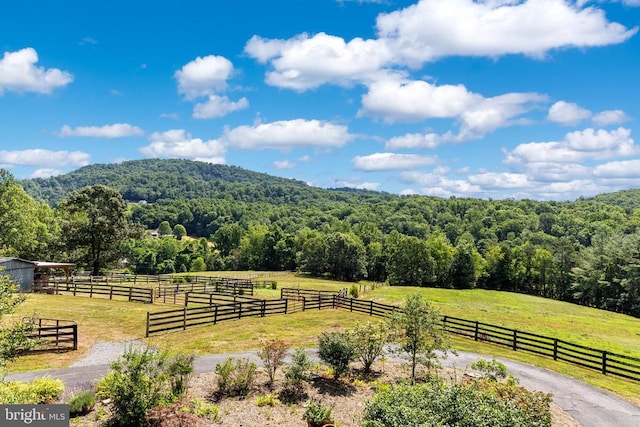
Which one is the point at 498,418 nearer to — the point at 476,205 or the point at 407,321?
the point at 407,321

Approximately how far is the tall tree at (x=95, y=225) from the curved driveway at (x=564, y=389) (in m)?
33.1

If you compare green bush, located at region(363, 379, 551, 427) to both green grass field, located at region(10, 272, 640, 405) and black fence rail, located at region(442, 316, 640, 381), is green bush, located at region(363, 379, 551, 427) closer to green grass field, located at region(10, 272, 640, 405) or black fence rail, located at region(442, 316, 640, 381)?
green grass field, located at region(10, 272, 640, 405)

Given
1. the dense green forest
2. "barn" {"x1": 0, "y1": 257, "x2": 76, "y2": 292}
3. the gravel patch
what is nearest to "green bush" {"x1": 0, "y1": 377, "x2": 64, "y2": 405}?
the gravel patch

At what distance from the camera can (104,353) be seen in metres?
17.6

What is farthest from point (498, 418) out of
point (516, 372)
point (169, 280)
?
point (169, 280)

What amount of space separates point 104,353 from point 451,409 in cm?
1503

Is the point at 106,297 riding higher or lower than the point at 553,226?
lower

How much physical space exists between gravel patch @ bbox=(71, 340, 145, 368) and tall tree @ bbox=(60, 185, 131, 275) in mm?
29234

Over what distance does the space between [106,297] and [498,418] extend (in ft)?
103

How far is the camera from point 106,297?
32219 millimetres

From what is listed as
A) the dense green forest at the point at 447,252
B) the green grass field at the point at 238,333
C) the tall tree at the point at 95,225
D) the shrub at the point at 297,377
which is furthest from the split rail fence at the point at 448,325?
the dense green forest at the point at 447,252

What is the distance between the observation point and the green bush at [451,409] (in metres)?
9.10

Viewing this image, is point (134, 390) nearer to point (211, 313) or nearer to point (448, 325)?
point (211, 313)

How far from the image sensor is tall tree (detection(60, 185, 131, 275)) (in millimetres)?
44094
